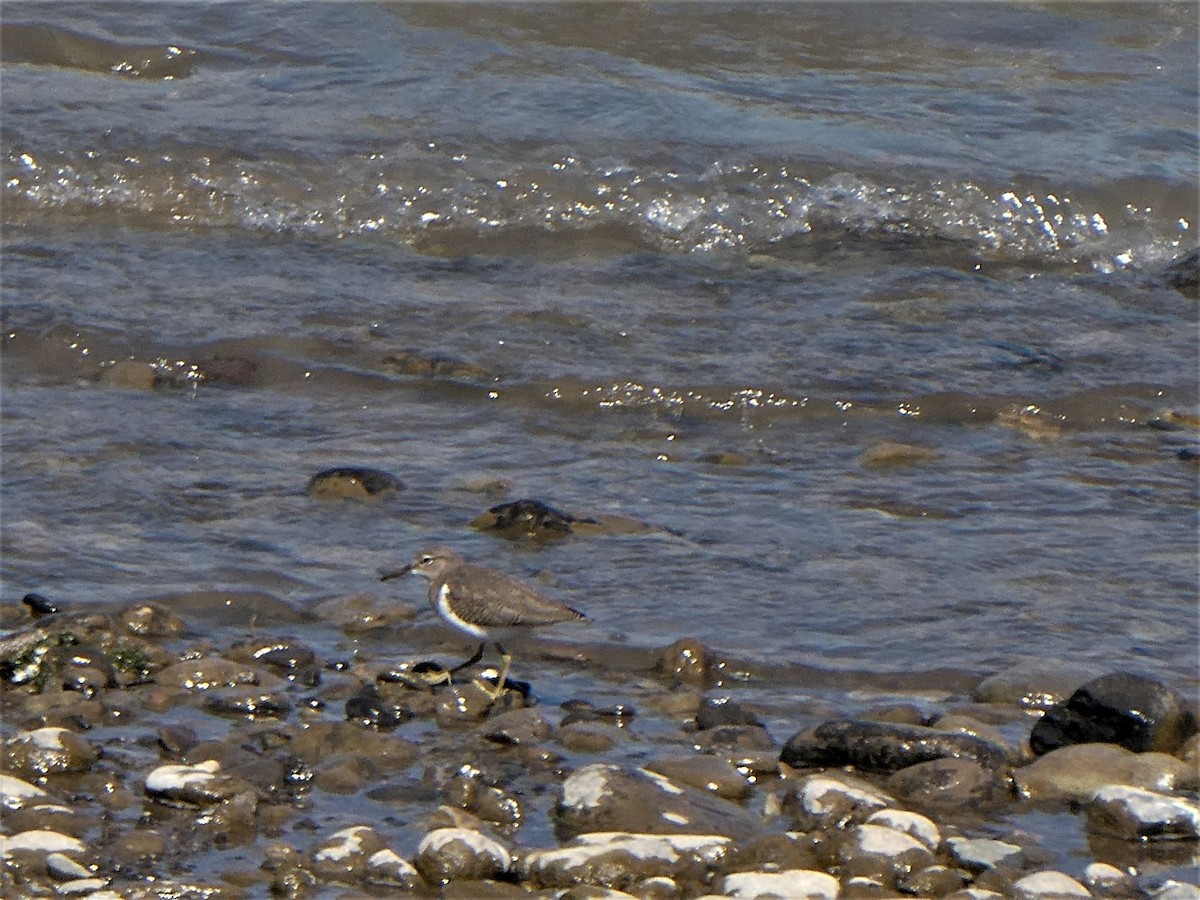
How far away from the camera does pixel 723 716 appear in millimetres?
5184

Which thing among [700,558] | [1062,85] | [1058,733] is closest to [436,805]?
[1058,733]

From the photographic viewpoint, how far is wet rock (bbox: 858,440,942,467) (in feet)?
25.0

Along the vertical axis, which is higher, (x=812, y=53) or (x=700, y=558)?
(x=812, y=53)

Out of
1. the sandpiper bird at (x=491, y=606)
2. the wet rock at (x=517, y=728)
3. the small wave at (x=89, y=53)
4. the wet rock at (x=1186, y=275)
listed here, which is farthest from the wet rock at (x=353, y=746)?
the small wave at (x=89, y=53)

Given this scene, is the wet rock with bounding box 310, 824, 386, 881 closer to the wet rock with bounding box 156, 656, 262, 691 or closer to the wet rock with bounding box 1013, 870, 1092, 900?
the wet rock with bounding box 156, 656, 262, 691

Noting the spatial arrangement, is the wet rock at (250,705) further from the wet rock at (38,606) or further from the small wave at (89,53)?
the small wave at (89,53)

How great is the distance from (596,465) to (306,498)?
49.2 inches

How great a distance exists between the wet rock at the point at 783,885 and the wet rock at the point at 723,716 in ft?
3.37

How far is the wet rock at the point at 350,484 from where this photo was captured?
702 centimetres

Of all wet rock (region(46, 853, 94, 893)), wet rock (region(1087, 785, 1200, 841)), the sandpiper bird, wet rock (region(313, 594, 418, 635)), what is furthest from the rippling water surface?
wet rock (region(46, 853, 94, 893))

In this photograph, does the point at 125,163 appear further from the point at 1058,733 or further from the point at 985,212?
the point at 1058,733

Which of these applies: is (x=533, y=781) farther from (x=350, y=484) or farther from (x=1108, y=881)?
(x=350, y=484)

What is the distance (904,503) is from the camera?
712 centimetres

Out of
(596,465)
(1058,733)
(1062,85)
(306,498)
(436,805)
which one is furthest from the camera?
(1062,85)
